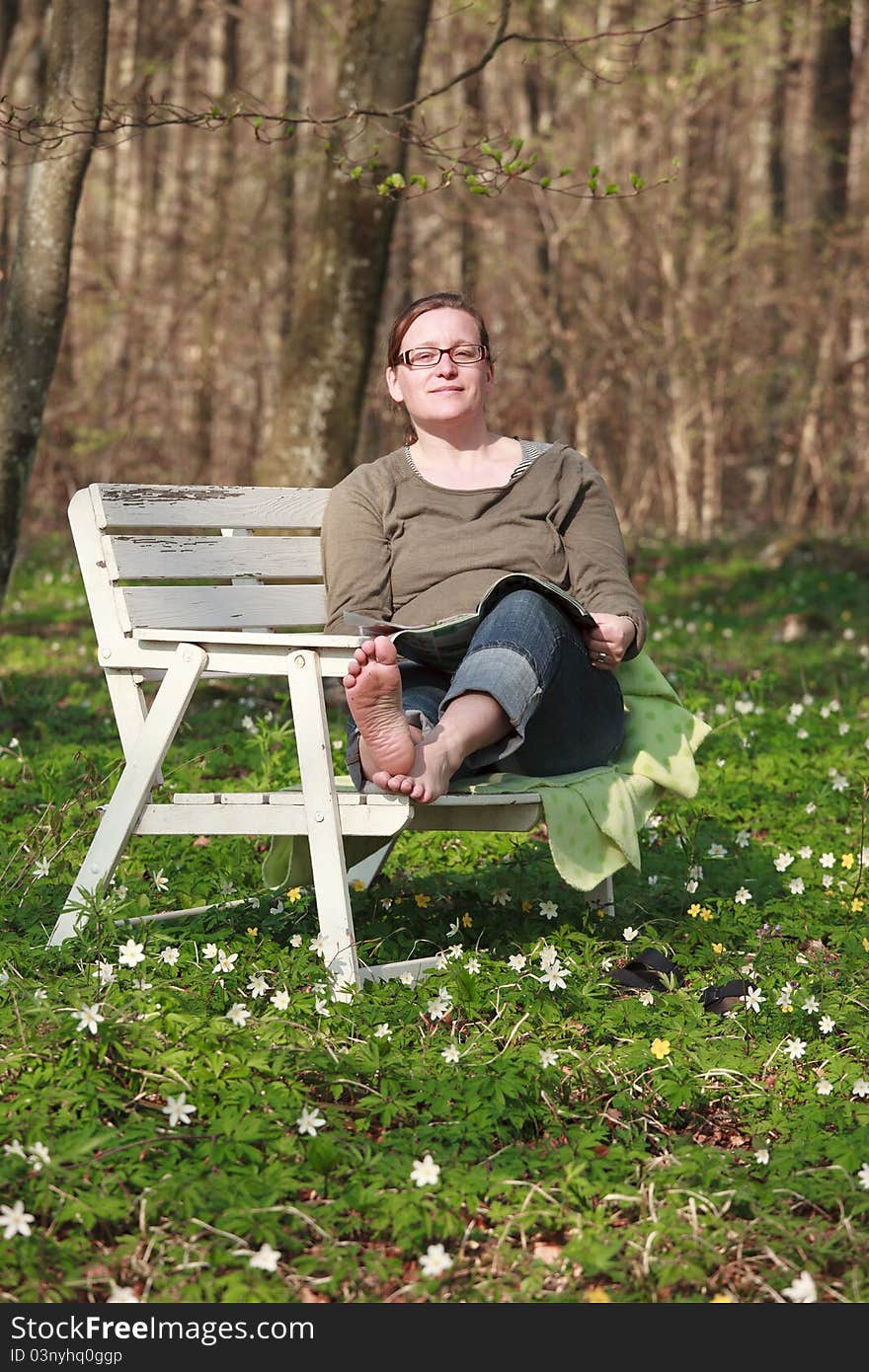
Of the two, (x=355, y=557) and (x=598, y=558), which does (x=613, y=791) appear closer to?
(x=598, y=558)

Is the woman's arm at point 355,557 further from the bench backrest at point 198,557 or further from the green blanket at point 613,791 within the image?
the green blanket at point 613,791

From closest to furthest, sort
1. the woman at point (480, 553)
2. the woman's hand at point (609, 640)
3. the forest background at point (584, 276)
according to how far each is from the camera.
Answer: the woman at point (480, 553) < the woman's hand at point (609, 640) < the forest background at point (584, 276)

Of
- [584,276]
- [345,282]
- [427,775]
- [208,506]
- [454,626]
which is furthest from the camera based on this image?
[584,276]

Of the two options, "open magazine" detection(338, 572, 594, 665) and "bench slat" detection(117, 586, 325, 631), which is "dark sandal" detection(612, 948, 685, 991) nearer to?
"open magazine" detection(338, 572, 594, 665)

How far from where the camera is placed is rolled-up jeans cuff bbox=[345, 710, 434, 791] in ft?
11.3

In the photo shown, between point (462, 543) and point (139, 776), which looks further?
point (462, 543)

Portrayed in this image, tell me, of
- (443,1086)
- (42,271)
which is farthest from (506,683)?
→ (42,271)

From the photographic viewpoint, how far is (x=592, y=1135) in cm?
264

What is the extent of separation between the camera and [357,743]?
11.7ft

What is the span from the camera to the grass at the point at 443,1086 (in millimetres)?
2283

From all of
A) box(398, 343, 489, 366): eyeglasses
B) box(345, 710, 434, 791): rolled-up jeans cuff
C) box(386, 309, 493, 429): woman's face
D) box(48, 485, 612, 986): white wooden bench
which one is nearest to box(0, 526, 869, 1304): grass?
box(48, 485, 612, 986): white wooden bench

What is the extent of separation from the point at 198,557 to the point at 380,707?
113 cm

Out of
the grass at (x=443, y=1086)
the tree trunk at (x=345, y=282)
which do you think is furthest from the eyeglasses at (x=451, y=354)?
the tree trunk at (x=345, y=282)

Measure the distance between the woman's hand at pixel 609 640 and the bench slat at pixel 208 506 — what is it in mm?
962
